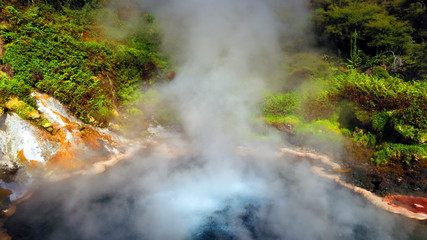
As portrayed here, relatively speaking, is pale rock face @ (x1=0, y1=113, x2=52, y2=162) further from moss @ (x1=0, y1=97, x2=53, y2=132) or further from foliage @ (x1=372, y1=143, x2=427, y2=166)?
foliage @ (x1=372, y1=143, x2=427, y2=166)

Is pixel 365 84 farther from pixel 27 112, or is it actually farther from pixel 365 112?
pixel 27 112

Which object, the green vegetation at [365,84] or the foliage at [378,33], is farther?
the foliage at [378,33]

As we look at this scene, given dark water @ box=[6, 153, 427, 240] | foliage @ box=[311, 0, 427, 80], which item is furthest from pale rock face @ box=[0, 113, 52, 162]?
foliage @ box=[311, 0, 427, 80]

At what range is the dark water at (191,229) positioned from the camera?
5238 millimetres

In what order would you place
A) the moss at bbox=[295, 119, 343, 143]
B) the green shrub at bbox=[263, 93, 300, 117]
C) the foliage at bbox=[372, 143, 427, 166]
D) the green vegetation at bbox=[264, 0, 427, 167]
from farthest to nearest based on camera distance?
the green shrub at bbox=[263, 93, 300, 117] < the moss at bbox=[295, 119, 343, 143] < the green vegetation at bbox=[264, 0, 427, 167] < the foliage at bbox=[372, 143, 427, 166]

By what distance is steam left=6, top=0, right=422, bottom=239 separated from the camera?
5527mm

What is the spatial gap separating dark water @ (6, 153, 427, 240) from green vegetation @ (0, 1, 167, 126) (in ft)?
12.6

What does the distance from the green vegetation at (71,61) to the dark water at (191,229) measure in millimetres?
3830

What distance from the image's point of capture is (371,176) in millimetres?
8266

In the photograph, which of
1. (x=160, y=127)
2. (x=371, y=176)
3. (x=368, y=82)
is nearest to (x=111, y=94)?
(x=160, y=127)

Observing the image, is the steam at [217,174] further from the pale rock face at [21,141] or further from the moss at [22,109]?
the moss at [22,109]

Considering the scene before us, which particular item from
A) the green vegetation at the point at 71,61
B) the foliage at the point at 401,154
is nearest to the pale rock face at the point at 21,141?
the green vegetation at the point at 71,61

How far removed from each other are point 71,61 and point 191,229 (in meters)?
8.14

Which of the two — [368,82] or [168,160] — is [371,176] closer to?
[368,82]
